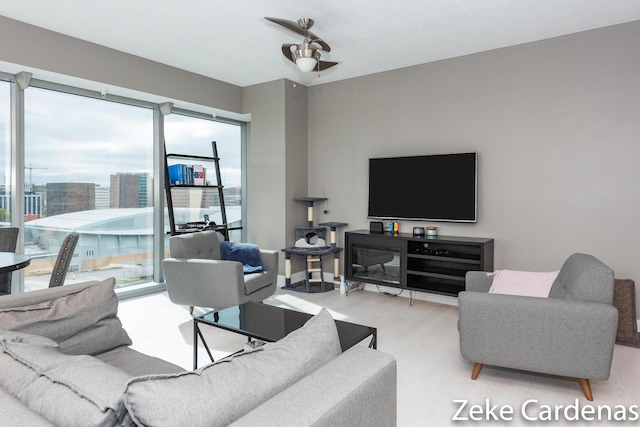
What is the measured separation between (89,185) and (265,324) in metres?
3.14

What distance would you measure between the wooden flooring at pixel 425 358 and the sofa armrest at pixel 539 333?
0.20m

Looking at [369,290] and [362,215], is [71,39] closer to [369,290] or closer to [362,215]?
[362,215]

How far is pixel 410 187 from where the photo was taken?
4.74 m

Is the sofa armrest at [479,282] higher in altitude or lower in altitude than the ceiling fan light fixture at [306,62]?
Answer: lower

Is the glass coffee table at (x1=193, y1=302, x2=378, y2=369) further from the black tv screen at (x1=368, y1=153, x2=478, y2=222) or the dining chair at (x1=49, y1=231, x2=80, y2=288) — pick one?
the black tv screen at (x1=368, y1=153, x2=478, y2=222)

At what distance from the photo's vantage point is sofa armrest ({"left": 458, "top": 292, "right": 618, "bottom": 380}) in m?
2.32

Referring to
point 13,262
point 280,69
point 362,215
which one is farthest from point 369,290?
point 13,262

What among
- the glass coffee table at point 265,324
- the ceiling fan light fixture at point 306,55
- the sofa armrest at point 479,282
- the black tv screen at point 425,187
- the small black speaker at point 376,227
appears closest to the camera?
the glass coffee table at point 265,324

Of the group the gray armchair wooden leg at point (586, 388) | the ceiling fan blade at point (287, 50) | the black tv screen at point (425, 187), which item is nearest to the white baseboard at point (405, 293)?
the black tv screen at point (425, 187)

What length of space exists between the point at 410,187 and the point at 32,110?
3964mm

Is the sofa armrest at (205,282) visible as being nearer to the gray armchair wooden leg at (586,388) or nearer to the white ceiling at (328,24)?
the white ceiling at (328,24)

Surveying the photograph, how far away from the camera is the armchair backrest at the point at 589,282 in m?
2.38

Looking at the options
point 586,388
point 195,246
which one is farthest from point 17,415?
point 195,246

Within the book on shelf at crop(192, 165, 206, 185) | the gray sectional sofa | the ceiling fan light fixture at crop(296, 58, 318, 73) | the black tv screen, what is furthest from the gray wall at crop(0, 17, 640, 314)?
the gray sectional sofa
